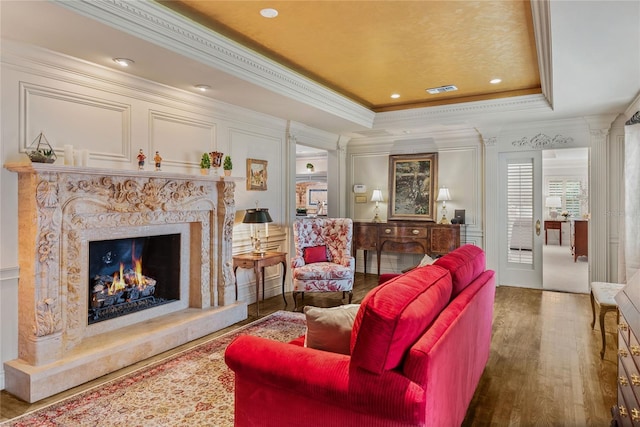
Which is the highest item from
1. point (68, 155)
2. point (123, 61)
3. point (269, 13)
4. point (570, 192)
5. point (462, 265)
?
point (269, 13)

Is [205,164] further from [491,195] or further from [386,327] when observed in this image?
[491,195]

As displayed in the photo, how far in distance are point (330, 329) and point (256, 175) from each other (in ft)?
11.8

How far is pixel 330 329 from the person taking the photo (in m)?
1.76

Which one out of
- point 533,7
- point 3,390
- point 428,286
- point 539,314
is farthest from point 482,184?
point 3,390

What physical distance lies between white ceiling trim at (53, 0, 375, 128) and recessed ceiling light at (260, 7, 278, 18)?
529mm

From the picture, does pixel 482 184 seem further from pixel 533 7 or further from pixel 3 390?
pixel 3 390

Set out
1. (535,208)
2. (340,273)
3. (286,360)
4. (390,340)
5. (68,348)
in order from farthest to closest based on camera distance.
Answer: (535,208), (340,273), (68,348), (286,360), (390,340)

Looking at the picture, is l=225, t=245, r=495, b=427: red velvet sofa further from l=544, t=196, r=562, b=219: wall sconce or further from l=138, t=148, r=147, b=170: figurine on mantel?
l=544, t=196, r=562, b=219: wall sconce

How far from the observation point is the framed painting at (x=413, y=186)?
255 inches

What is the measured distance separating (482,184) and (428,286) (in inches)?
191

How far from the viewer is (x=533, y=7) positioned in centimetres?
260

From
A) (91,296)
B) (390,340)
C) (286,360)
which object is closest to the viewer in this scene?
(390,340)

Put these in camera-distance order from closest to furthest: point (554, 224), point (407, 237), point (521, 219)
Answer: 1. point (521, 219)
2. point (407, 237)
3. point (554, 224)

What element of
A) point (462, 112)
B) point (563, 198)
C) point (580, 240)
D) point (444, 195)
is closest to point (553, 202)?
point (563, 198)
